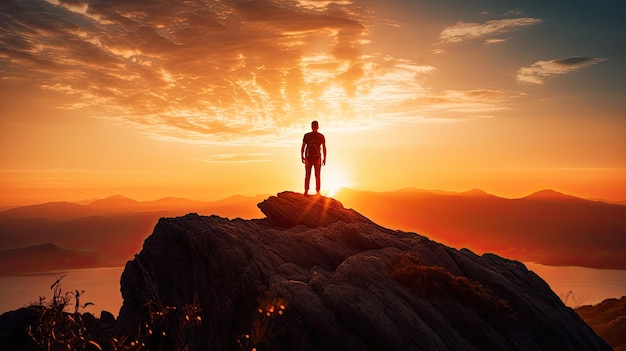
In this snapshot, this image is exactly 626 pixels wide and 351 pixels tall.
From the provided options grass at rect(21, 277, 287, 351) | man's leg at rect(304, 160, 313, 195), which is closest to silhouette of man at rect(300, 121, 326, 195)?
man's leg at rect(304, 160, 313, 195)

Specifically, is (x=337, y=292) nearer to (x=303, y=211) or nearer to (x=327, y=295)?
(x=327, y=295)

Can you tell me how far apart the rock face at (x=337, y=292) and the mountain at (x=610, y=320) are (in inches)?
1758

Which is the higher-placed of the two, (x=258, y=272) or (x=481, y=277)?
(x=258, y=272)

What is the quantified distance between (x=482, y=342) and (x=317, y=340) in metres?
7.40

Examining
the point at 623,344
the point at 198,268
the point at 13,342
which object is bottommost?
the point at 623,344

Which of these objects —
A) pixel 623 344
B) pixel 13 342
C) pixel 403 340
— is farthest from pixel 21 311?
pixel 623 344

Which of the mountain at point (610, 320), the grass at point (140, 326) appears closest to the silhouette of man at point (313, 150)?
the grass at point (140, 326)

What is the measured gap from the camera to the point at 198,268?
22359 mm

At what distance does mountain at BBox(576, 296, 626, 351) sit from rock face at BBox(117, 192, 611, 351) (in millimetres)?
44665

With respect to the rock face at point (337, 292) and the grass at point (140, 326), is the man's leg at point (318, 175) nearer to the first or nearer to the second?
the rock face at point (337, 292)

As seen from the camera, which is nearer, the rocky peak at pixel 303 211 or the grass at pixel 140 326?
the grass at pixel 140 326

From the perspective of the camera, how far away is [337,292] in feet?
57.3

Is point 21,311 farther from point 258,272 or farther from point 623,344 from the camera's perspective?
point 623,344

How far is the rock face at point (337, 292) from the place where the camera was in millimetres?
16484
